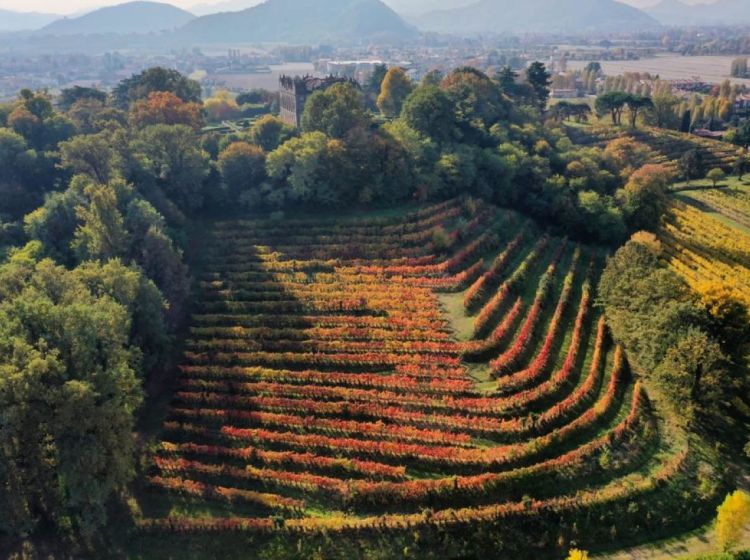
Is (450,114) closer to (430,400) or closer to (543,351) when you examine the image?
(543,351)

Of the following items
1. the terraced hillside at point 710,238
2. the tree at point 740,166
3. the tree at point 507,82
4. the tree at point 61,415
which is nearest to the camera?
the tree at point 61,415

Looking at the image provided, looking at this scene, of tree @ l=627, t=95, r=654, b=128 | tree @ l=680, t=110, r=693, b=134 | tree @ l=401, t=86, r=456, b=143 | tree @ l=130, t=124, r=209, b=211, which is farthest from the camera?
tree @ l=680, t=110, r=693, b=134

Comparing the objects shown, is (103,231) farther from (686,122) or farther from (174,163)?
(686,122)

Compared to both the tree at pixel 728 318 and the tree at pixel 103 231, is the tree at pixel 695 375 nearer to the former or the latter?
the tree at pixel 728 318

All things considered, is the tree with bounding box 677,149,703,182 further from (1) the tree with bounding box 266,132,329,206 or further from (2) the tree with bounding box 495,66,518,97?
(1) the tree with bounding box 266,132,329,206

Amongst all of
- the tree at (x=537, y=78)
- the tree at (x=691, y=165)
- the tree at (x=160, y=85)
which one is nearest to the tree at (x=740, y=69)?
the tree at (x=537, y=78)

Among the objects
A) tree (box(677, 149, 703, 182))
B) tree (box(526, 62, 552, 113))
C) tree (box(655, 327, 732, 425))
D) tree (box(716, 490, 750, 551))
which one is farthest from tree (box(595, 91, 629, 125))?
tree (box(716, 490, 750, 551))
